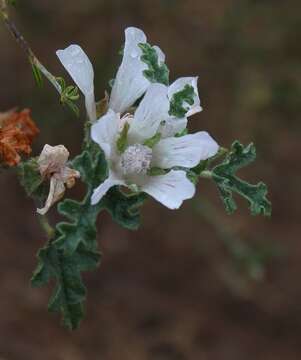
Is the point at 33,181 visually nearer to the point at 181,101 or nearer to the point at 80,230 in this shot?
the point at 80,230

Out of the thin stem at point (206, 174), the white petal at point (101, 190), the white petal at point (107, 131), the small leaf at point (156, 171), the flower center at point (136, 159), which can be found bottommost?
the thin stem at point (206, 174)

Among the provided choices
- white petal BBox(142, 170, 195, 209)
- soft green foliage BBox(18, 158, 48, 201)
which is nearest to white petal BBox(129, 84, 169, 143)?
white petal BBox(142, 170, 195, 209)

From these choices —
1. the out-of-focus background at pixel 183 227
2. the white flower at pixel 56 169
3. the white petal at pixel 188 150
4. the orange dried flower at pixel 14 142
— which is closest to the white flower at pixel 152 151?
the white petal at pixel 188 150

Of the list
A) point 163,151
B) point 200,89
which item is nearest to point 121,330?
point 200,89

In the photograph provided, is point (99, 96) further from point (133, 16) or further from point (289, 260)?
point (289, 260)

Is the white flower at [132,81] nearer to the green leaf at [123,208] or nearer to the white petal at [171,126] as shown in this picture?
the white petal at [171,126]

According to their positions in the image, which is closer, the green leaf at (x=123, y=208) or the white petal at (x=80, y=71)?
the green leaf at (x=123, y=208)
